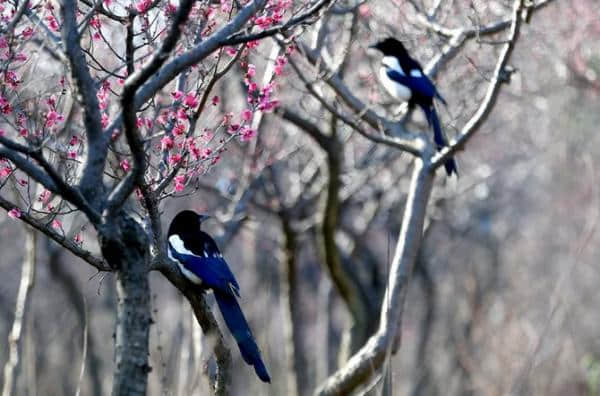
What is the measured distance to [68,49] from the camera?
4.32 m

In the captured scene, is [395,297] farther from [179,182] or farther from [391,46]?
[391,46]

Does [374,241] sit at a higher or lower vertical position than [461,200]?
higher

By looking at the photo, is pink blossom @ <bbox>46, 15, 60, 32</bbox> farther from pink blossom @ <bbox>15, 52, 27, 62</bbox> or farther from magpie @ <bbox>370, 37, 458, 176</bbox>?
magpie @ <bbox>370, 37, 458, 176</bbox>

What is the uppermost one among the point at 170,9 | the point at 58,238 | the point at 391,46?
the point at 391,46

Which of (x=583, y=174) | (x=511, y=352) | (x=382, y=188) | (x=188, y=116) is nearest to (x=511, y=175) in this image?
(x=583, y=174)

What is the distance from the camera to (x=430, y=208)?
13.6 metres

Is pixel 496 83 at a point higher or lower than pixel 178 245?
lower

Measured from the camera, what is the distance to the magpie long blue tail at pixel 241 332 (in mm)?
5711

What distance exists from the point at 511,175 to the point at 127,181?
1728cm

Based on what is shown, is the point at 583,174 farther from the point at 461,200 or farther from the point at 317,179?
the point at 317,179

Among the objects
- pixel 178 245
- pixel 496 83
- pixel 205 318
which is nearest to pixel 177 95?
pixel 205 318

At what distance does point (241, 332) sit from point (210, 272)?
0.45 meters

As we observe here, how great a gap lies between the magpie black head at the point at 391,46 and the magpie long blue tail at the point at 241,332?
3.65 metres

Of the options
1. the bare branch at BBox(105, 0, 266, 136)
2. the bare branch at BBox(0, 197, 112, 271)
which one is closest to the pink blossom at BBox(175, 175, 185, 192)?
the bare branch at BBox(0, 197, 112, 271)
